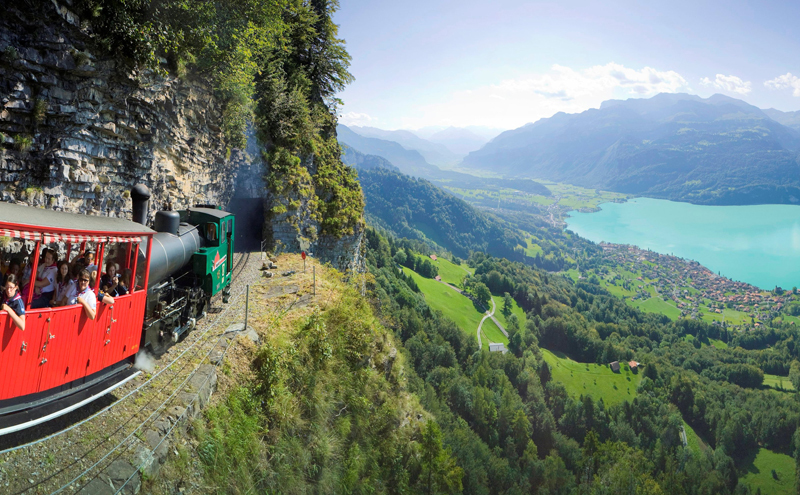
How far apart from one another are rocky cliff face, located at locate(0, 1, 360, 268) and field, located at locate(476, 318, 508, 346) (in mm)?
99701

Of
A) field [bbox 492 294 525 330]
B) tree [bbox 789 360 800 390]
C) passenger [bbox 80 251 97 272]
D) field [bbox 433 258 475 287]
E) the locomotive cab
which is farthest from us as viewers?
field [bbox 433 258 475 287]

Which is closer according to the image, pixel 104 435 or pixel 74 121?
pixel 104 435

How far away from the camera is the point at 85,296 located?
769cm

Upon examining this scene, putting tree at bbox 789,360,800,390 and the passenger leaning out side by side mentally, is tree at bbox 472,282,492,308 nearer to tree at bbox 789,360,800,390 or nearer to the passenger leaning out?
tree at bbox 789,360,800,390

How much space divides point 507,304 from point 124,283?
131362 mm

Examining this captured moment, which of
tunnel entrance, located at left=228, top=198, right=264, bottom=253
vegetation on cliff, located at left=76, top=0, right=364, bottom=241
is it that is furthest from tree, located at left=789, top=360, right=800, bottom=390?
tunnel entrance, located at left=228, top=198, right=264, bottom=253

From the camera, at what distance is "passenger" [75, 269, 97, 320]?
7.61m

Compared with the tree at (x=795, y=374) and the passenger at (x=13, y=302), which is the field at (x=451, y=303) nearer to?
the tree at (x=795, y=374)

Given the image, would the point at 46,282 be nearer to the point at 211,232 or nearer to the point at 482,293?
the point at 211,232

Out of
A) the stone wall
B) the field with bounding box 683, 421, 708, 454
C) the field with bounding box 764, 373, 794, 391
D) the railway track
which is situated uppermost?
the stone wall

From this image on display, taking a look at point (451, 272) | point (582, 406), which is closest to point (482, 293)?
point (451, 272)

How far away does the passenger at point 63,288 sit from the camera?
7.44m

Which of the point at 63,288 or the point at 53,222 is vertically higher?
the point at 53,222

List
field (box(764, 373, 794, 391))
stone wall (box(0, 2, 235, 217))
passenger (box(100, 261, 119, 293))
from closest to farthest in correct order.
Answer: passenger (box(100, 261, 119, 293))
stone wall (box(0, 2, 235, 217))
field (box(764, 373, 794, 391))
